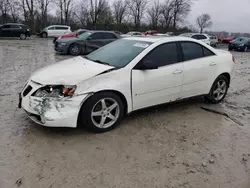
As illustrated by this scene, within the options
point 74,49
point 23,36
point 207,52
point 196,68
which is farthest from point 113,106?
point 23,36

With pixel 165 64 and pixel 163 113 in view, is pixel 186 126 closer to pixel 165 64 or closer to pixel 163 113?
pixel 163 113

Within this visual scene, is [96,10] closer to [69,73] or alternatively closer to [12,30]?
[12,30]

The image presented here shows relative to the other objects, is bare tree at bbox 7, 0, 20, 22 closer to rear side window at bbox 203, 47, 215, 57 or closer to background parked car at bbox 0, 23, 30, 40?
background parked car at bbox 0, 23, 30, 40

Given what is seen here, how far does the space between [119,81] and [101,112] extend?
545 millimetres

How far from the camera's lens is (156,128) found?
3.94 metres

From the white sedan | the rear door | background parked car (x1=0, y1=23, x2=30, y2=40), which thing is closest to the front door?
the white sedan

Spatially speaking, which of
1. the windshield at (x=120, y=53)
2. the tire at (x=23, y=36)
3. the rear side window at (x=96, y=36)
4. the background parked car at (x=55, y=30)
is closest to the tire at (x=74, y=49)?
the rear side window at (x=96, y=36)

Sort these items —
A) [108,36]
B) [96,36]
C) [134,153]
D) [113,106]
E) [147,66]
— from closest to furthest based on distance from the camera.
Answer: [134,153] → [113,106] → [147,66] → [96,36] → [108,36]

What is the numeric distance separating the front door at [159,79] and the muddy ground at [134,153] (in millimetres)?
407

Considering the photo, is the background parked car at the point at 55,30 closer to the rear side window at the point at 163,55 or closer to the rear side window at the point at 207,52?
the rear side window at the point at 207,52

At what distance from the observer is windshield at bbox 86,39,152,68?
13.1 feet

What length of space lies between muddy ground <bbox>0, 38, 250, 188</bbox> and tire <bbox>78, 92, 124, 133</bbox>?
0.14 meters

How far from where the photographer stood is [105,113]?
3674mm

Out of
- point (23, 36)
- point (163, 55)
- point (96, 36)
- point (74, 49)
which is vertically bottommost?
point (163, 55)
